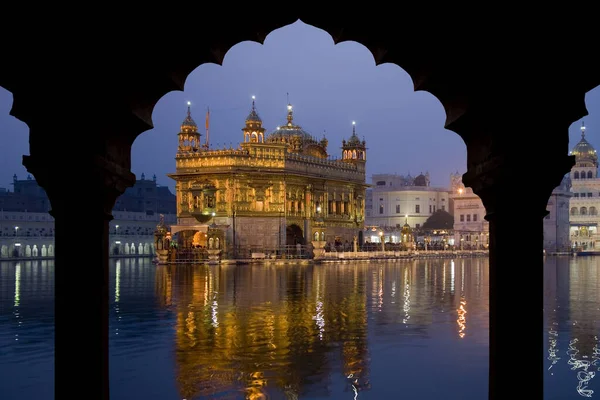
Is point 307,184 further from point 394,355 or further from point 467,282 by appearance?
point 394,355

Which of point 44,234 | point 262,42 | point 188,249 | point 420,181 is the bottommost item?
point 188,249

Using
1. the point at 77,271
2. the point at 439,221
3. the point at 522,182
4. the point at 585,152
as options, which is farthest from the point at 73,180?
the point at 585,152

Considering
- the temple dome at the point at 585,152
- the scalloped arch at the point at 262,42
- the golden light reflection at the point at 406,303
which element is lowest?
the golden light reflection at the point at 406,303

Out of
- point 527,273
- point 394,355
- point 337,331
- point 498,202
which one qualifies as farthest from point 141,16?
point 337,331

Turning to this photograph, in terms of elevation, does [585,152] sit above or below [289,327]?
above

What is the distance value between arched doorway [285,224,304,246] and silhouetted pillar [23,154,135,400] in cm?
5210

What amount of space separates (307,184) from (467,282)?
102 feet

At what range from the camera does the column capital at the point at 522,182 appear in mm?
6090

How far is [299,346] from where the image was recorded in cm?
1184

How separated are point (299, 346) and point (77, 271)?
620cm

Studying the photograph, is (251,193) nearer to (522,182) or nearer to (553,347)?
(553,347)

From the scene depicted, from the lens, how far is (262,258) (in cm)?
5219

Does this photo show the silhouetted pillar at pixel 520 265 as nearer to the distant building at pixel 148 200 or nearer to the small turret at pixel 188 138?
the small turret at pixel 188 138

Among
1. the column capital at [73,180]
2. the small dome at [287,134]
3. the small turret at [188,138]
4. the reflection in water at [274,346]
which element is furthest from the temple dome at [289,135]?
the column capital at [73,180]
